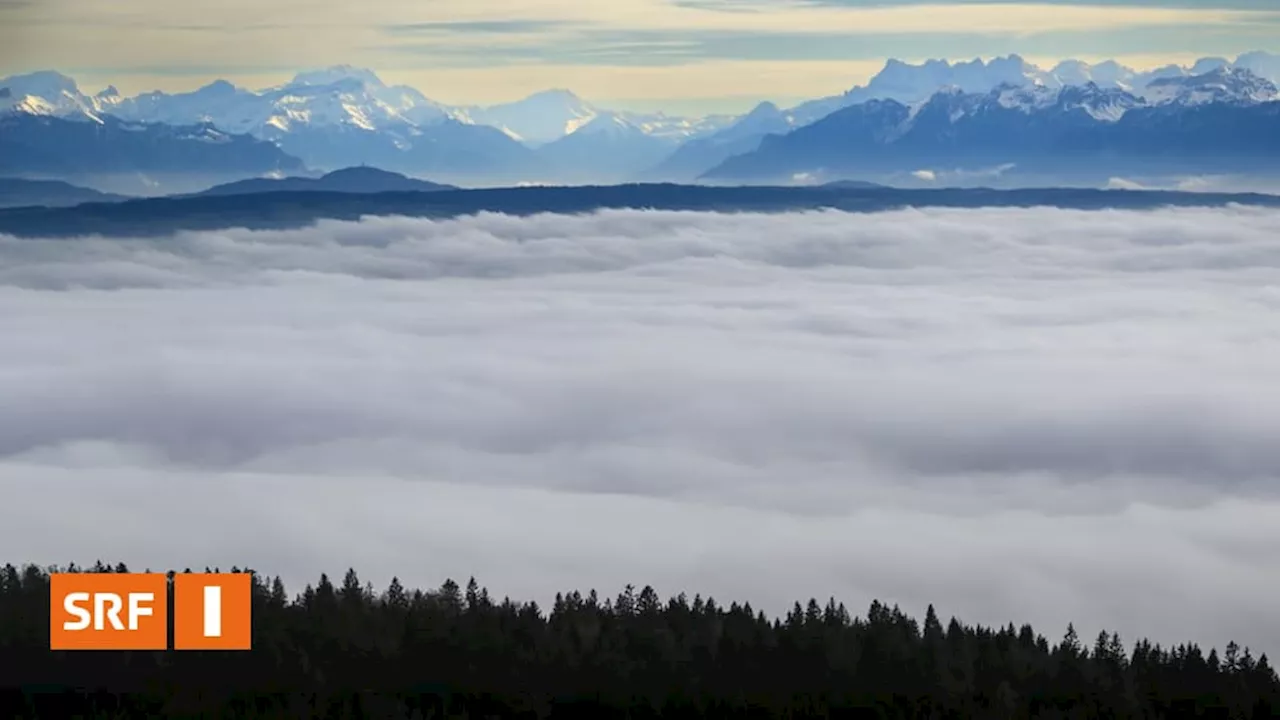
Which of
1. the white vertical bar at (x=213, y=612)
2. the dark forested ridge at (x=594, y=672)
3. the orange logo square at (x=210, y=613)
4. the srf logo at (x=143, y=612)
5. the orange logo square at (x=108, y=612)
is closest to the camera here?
the dark forested ridge at (x=594, y=672)

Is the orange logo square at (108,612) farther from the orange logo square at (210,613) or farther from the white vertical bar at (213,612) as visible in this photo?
the white vertical bar at (213,612)

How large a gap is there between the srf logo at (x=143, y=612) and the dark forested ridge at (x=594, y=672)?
43cm

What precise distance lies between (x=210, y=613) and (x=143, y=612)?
4.68 ft

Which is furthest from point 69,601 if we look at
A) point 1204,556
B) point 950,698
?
point 1204,556

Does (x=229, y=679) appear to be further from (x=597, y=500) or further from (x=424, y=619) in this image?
(x=597, y=500)

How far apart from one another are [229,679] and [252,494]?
14280cm

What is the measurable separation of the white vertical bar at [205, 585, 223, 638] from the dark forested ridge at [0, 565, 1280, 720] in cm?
58

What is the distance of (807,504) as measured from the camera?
182 metres

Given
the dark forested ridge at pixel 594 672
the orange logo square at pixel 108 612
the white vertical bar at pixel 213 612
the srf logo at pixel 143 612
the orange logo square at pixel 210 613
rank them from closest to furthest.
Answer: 1. the dark forested ridge at pixel 594 672
2. the orange logo square at pixel 108 612
3. the srf logo at pixel 143 612
4. the orange logo square at pixel 210 613
5. the white vertical bar at pixel 213 612

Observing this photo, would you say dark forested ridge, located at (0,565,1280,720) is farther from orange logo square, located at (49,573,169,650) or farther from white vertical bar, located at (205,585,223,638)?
Result: white vertical bar, located at (205,585,223,638)

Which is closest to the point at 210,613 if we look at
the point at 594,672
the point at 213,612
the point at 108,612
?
the point at 213,612

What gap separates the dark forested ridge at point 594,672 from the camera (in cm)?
3534

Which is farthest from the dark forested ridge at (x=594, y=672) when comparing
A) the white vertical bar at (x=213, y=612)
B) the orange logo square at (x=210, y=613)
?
the white vertical bar at (x=213, y=612)

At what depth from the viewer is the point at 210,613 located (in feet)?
128
